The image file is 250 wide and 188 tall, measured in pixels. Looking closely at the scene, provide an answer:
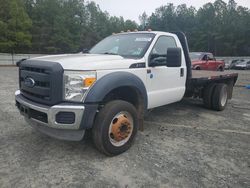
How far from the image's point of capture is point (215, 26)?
6350 cm


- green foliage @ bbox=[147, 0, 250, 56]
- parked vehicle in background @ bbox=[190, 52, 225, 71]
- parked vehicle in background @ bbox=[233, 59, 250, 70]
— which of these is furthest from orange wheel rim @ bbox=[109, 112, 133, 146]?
green foliage @ bbox=[147, 0, 250, 56]

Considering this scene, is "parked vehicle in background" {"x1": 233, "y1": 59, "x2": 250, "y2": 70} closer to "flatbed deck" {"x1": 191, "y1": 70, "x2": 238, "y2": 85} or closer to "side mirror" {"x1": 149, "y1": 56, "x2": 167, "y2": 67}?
"flatbed deck" {"x1": 191, "y1": 70, "x2": 238, "y2": 85}

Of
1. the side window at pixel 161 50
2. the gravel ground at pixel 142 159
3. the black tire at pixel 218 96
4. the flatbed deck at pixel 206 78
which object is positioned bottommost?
the gravel ground at pixel 142 159

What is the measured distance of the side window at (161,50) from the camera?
15.5 feet

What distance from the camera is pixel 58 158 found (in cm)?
387

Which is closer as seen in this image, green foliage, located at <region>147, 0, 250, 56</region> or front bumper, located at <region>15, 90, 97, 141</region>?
front bumper, located at <region>15, 90, 97, 141</region>

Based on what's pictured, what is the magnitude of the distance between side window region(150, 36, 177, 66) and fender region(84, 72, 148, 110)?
0.63 m


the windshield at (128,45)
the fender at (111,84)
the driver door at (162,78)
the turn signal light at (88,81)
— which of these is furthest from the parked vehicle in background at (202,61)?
the turn signal light at (88,81)

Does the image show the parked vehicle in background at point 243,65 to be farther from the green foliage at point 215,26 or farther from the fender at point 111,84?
the fender at point 111,84

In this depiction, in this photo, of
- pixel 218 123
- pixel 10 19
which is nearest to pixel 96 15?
pixel 10 19

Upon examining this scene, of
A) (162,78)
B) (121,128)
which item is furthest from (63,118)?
(162,78)

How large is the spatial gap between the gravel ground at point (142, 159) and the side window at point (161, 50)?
1384mm

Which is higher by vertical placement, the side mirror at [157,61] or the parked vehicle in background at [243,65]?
the side mirror at [157,61]

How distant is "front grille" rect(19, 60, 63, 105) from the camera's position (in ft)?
11.6
